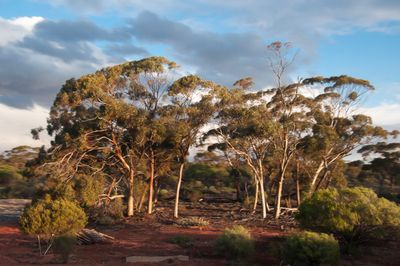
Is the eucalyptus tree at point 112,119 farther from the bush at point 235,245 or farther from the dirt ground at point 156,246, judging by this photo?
the bush at point 235,245

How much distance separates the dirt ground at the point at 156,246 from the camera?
1730 centimetres

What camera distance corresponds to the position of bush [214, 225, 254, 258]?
17.5m

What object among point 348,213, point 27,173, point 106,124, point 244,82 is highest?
point 244,82

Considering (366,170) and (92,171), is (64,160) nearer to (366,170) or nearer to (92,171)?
(92,171)

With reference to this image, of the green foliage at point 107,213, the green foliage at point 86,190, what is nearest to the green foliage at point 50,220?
the green foliage at point 86,190

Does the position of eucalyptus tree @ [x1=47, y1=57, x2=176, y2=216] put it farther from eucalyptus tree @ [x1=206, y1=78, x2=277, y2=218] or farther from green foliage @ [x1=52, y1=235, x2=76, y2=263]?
green foliage @ [x1=52, y1=235, x2=76, y2=263]

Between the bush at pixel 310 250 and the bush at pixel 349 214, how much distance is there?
1955 mm

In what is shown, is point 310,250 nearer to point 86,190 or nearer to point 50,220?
point 50,220

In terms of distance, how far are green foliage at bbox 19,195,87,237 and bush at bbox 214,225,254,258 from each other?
18.4ft

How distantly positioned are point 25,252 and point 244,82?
16794 mm

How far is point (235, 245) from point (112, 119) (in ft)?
42.0

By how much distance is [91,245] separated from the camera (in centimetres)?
2069

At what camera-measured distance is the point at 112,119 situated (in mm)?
27609

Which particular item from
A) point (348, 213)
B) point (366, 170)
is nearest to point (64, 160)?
point (348, 213)
